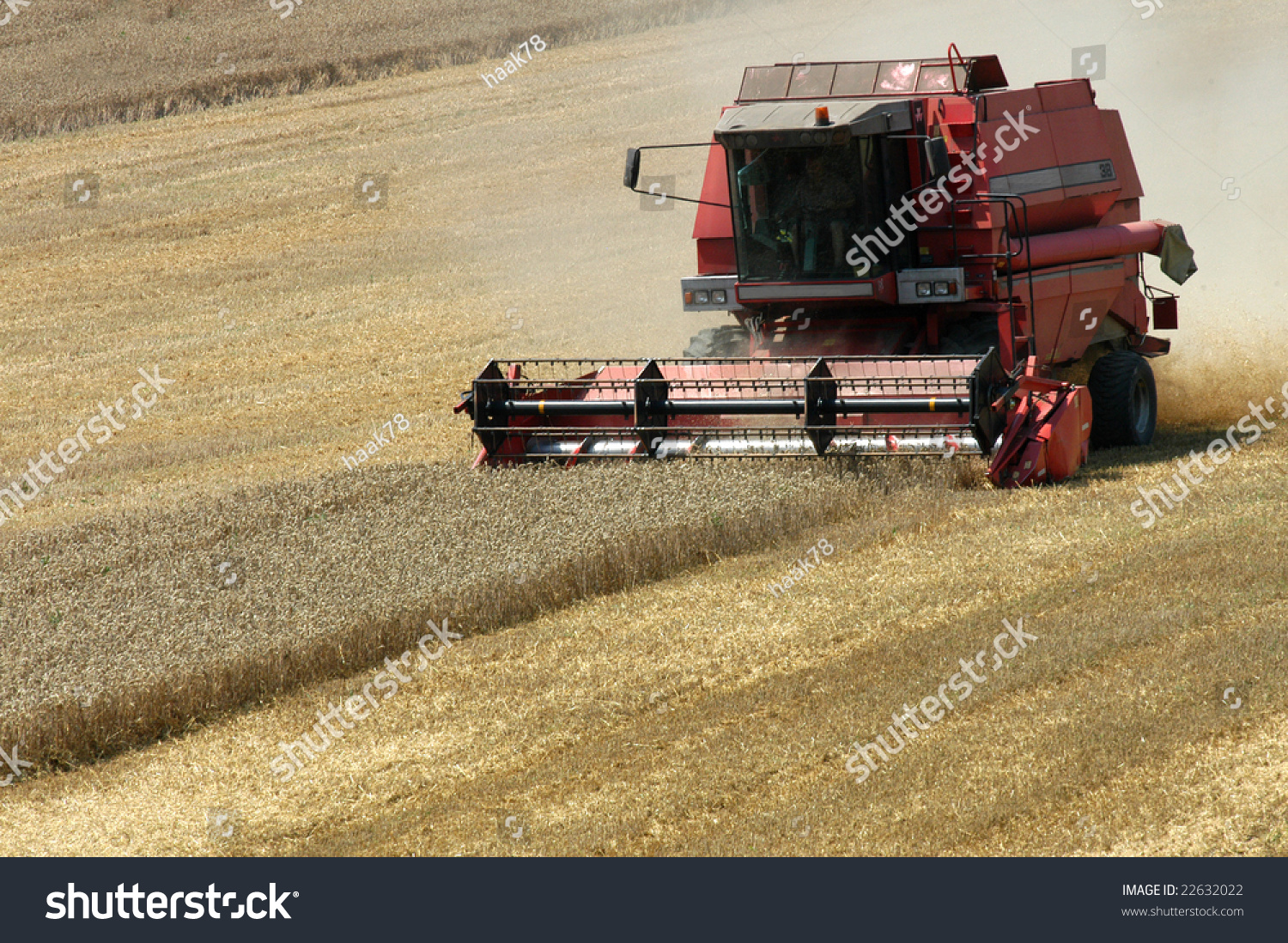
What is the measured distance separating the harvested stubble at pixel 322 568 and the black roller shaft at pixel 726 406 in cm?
38

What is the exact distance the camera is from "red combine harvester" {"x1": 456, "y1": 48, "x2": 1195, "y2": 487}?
8797 mm

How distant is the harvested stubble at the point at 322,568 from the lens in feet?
20.1

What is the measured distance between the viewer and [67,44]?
29.5 meters

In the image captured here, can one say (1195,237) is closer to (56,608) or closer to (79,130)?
(56,608)

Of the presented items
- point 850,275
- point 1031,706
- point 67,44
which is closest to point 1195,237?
point 850,275

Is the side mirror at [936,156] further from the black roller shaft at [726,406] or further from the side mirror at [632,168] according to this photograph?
the side mirror at [632,168]

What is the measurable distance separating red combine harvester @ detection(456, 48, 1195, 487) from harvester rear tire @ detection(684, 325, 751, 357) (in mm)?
22

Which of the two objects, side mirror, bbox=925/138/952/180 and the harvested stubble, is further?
side mirror, bbox=925/138/952/180

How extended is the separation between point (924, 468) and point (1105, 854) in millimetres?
4450
